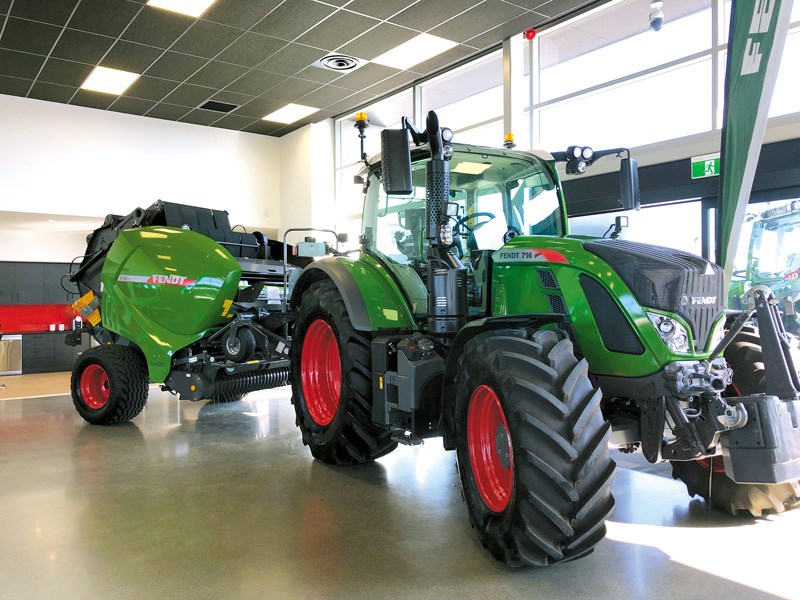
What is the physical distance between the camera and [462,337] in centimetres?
330

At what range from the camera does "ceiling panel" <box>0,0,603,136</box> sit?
25.2 ft

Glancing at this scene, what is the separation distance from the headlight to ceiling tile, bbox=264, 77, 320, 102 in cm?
835

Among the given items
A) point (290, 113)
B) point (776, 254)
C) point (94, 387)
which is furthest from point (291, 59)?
point (776, 254)

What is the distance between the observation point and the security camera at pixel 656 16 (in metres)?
7.29

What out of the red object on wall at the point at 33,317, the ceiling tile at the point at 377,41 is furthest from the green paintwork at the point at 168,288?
the red object on wall at the point at 33,317

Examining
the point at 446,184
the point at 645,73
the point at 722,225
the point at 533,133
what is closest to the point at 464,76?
the point at 533,133

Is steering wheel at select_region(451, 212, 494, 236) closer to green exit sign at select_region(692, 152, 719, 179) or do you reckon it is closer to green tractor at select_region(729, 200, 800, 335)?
green tractor at select_region(729, 200, 800, 335)

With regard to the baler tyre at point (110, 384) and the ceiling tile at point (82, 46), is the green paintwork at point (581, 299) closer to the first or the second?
the baler tyre at point (110, 384)

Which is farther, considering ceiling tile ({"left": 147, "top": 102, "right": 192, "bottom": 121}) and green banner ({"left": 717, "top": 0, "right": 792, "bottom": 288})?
ceiling tile ({"left": 147, "top": 102, "right": 192, "bottom": 121})

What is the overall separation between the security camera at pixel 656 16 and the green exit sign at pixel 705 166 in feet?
5.08

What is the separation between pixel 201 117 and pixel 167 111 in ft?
1.97

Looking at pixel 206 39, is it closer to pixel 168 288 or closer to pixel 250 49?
pixel 250 49

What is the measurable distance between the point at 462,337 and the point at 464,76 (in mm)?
7621

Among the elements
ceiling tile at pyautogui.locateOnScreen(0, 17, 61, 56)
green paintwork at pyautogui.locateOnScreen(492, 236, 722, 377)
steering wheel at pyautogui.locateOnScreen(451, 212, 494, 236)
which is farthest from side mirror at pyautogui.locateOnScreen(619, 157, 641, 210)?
ceiling tile at pyautogui.locateOnScreen(0, 17, 61, 56)
